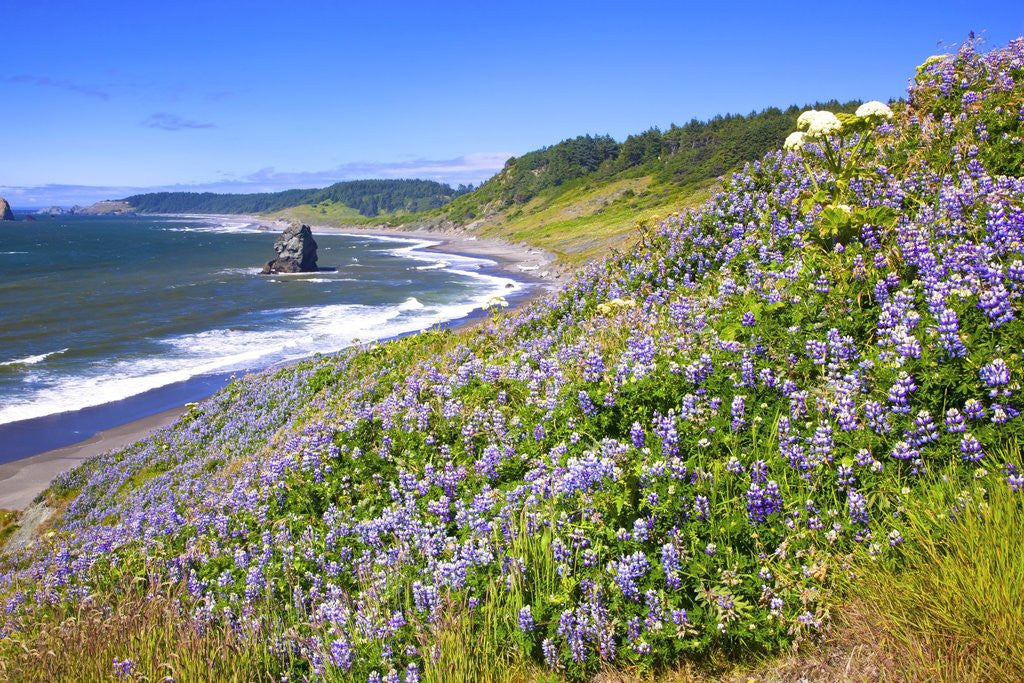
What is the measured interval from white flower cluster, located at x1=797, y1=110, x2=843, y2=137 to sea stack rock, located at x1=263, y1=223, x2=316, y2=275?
3297 inches

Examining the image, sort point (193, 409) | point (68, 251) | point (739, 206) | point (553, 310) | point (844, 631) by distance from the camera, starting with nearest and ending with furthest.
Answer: point (844, 631) < point (739, 206) < point (553, 310) < point (193, 409) < point (68, 251)

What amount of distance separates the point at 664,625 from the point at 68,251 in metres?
140

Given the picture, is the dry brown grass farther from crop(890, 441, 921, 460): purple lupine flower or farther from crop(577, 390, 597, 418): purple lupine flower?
crop(890, 441, 921, 460): purple lupine flower

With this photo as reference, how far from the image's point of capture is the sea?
29781mm

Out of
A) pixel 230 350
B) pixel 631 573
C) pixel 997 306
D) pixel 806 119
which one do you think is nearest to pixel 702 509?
pixel 631 573

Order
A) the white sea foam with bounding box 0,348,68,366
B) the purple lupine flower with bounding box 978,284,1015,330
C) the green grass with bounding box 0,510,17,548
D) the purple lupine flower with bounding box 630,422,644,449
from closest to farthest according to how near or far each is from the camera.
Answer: the purple lupine flower with bounding box 978,284,1015,330 → the purple lupine flower with bounding box 630,422,644,449 → the green grass with bounding box 0,510,17,548 → the white sea foam with bounding box 0,348,68,366

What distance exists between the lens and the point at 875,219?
5.97 m

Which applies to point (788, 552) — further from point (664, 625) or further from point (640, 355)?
point (640, 355)

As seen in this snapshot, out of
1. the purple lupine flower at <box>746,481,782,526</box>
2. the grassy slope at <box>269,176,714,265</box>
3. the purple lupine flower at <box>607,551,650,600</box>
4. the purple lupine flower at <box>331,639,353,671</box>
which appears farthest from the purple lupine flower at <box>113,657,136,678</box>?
the grassy slope at <box>269,176,714,265</box>

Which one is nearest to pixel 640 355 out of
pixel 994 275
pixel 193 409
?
pixel 994 275

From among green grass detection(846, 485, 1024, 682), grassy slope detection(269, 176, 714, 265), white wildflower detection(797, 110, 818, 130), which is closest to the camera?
green grass detection(846, 485, 1024, 682)

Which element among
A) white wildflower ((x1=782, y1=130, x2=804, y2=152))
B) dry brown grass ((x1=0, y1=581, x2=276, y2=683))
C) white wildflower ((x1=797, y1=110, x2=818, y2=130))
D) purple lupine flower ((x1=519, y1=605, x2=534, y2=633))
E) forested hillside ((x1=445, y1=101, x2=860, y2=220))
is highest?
forested hillside ((x1=445, y1=101, x2=860, y2=220))

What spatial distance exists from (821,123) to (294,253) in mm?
85095

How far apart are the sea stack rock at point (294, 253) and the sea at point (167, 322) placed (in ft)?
9.48
